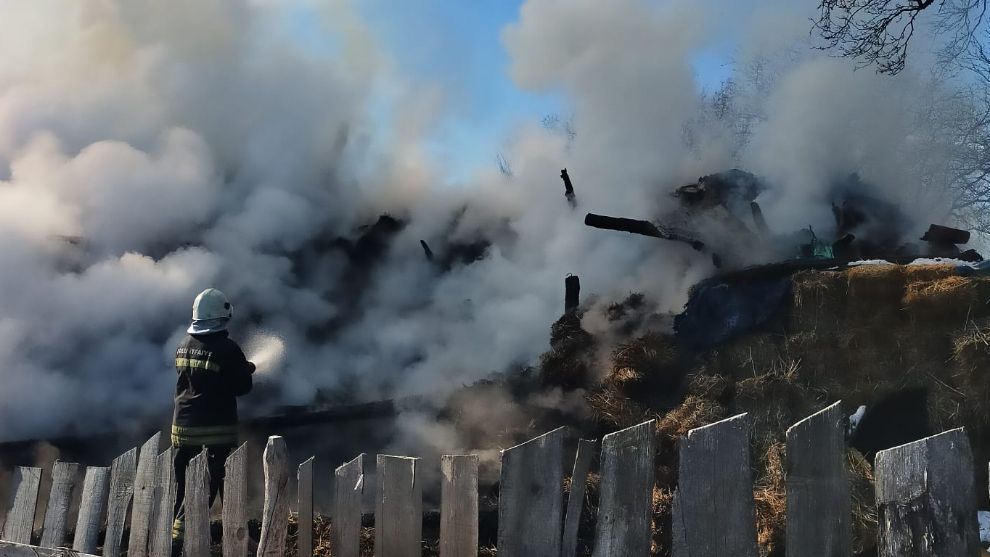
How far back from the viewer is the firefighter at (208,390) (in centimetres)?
436

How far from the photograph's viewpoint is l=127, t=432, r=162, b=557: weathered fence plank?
10.3 feet

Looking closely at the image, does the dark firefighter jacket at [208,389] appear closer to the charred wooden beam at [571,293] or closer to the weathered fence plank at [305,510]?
the weathered fence plank at [305,510]

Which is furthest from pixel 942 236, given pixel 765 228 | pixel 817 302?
pixel 817 302

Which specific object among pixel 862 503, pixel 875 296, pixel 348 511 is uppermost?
pixel 875 296

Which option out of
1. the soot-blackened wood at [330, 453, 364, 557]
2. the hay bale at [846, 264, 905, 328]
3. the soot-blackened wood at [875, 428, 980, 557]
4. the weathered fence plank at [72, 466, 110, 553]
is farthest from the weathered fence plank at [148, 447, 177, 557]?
the hay bale at [846, 264, 905, 328]

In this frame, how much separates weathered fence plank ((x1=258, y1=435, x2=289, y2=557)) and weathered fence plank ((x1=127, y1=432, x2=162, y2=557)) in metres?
0.62

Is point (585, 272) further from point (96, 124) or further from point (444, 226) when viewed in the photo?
point (96, 124)

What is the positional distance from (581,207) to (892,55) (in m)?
3.91

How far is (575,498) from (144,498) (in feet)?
6.36

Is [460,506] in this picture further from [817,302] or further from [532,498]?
[817,302]

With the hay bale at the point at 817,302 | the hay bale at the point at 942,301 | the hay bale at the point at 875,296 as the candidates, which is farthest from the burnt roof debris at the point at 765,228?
the hay bale at the point at 942,301

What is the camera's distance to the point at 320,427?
6.88 metres

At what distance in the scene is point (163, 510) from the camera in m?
3.12

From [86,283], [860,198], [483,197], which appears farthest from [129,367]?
[860,198]
